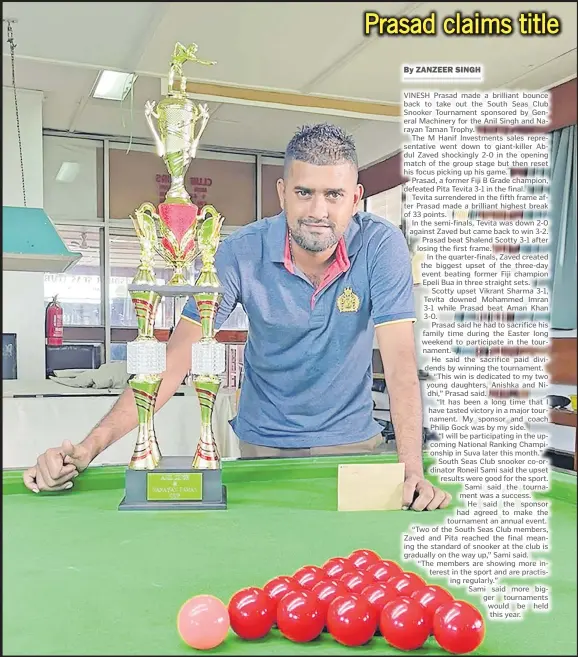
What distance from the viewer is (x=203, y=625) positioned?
577 millimetres

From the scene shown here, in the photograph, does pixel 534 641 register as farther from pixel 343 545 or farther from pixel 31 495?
pixel 31 495

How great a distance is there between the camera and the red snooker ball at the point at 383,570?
70 centimetres

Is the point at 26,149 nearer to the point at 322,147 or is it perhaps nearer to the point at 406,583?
the point at 322,147

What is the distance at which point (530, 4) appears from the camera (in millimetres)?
642

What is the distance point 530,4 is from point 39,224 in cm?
296

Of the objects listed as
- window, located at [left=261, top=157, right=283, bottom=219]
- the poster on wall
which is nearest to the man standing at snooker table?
the poster on wall

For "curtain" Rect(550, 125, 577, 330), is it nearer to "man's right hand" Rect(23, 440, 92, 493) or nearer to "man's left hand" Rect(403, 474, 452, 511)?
"man's left hand" Rect(403, 474, 452, 511)

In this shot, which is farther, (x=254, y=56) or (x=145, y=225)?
(x=254, y=56)

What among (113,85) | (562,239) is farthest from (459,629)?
(113,85)

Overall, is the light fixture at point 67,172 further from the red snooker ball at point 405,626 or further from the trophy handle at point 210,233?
the red snooker ball at point 405,626

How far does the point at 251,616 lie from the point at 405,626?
0.13 metres

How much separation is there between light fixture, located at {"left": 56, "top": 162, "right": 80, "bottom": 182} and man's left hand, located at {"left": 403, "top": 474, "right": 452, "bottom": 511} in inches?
175

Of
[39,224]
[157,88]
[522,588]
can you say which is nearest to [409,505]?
[522,588]

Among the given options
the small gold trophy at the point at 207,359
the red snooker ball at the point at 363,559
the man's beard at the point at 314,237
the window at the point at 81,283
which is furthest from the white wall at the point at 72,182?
the red snooker ball at the point at 363,559
